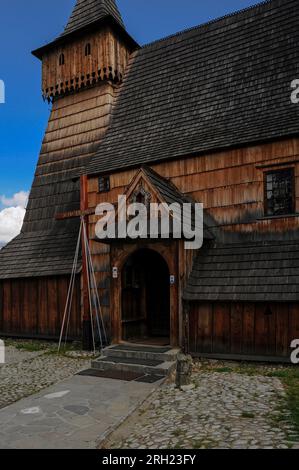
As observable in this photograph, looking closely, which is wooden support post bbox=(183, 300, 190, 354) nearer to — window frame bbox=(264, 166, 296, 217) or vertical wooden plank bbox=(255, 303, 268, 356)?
vertical wooden plank bbox=(255, 303, 268, 356)

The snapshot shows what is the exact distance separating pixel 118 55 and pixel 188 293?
11.4m

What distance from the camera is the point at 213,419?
5.91 m

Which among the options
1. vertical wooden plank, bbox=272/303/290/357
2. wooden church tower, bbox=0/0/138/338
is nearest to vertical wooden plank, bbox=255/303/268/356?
vertical wooden plank, bbox=272/303/290/357

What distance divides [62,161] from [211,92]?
6.96m

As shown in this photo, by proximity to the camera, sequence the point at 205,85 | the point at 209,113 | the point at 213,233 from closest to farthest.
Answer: the point at 213,233
the point at 209,113
the point at 205,85

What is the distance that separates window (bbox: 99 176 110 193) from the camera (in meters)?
13.5

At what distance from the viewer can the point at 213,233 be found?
1134 centimetres

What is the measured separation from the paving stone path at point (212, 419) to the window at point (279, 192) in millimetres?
4628

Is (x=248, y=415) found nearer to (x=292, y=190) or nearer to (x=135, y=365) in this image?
(x=135, y=365)

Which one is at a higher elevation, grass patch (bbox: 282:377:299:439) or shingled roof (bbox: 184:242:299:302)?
shingled roof (bbox: 184:242:299:302)

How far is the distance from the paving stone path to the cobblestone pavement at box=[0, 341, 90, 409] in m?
2.72

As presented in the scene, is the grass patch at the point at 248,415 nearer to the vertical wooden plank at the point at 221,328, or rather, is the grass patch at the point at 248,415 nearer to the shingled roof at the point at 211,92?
the vertical wooden plank at the point at 221,328
